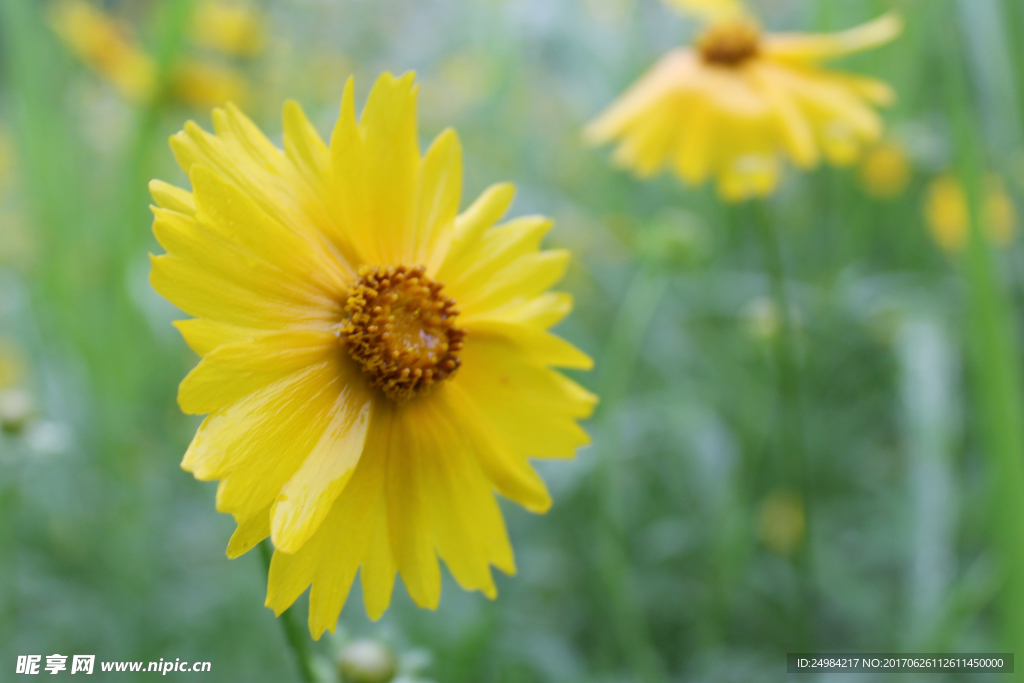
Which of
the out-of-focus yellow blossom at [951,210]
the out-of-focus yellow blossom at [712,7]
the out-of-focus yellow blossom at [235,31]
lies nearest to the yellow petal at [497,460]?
the out-of-focus yellow blossom at [712,7]

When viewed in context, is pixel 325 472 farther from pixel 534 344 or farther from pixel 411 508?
pixel 534 344

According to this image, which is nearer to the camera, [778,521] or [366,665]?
[366,665]

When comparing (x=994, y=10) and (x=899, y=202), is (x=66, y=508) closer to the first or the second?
(x=994, y=10)

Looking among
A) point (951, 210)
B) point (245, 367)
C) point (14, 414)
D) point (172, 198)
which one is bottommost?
point (951, 210)

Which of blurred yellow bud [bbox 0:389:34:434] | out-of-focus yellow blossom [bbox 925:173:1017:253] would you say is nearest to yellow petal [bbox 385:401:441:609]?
blurred yellow bud [bbox 0:389:34:434]

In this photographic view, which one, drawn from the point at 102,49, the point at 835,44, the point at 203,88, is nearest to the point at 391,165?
the point at 835,44

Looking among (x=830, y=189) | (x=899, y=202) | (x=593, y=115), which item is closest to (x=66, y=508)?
(x=593, y=115)
